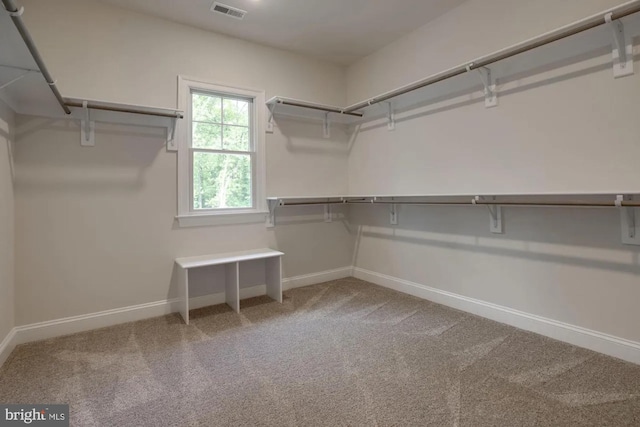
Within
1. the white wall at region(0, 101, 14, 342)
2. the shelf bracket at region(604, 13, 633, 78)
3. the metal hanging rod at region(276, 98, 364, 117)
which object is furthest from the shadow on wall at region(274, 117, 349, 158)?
the shelf bracket at region(604, 13, 633, 78)

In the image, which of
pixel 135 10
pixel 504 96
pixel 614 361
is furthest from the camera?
pixel 135 10

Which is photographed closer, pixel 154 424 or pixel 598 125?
pixel 154 424

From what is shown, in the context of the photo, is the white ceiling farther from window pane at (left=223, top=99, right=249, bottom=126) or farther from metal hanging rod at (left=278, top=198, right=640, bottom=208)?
metal hanging rod at (left=278, top=198, right=640, bottom=208)

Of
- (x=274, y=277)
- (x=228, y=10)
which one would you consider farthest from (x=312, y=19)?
(x=274, y=277)

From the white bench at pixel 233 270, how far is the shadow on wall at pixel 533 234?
1.45m

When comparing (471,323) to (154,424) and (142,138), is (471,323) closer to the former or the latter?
(154,424)

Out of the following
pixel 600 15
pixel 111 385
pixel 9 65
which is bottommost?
pixel 111 385

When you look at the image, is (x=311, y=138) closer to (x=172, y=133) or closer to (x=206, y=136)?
(x=206, y=136)

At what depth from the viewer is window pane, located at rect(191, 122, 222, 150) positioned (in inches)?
130

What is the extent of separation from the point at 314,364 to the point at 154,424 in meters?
0.96

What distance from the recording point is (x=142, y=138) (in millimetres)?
2994

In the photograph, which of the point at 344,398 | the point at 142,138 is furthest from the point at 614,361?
the point at 142,138

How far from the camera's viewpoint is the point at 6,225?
2307 mm

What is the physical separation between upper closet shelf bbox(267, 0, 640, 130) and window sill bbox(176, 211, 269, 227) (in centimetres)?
121
